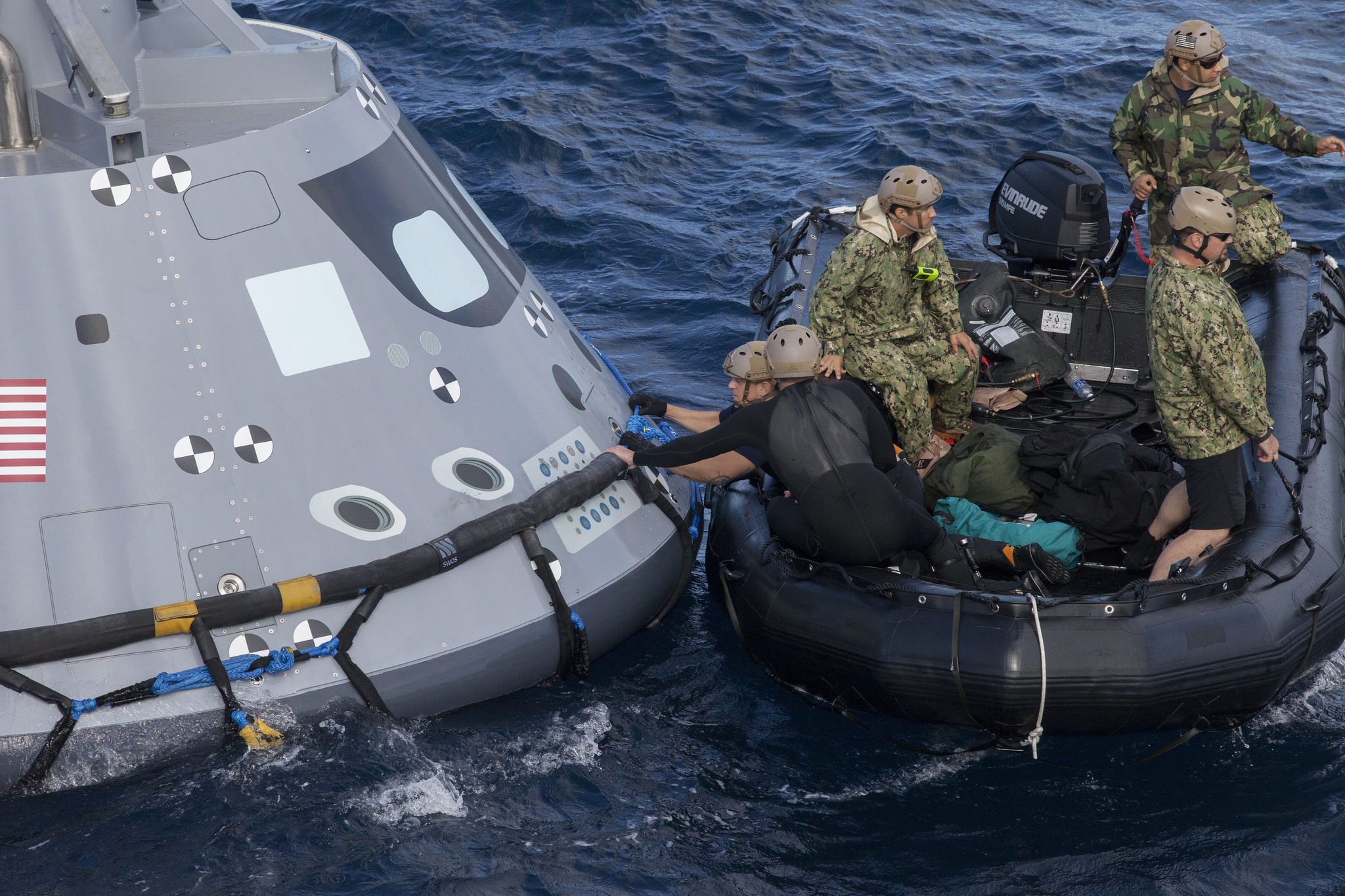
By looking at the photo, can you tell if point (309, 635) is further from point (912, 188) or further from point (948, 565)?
point (912, 188)

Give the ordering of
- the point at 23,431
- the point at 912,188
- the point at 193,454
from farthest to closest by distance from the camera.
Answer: the point at 912,188
the point at 193,454
the point at 23,431

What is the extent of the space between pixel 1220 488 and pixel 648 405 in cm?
233

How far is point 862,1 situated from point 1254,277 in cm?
811

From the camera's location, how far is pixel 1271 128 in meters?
6.62

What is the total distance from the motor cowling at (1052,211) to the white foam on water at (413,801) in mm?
4457

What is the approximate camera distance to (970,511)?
553 centimetres

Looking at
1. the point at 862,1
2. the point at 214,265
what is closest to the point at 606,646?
the point at 214,265

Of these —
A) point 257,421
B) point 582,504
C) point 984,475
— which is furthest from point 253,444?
point 984,475

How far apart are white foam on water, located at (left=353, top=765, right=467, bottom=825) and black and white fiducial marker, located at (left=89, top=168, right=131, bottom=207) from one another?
2238mm

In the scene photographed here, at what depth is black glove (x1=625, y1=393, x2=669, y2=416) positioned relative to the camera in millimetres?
5477

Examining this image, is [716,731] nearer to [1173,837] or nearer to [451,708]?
[451,708]

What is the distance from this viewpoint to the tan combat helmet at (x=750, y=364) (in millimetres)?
4922

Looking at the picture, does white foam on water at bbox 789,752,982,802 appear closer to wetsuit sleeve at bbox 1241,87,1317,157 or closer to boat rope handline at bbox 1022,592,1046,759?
boat rope handline at bbox 1022,592,1046,759

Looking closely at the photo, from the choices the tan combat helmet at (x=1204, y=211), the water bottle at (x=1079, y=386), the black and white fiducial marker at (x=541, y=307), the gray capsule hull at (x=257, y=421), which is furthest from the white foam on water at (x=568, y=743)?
the water bottle at (x=1079, y=386)
